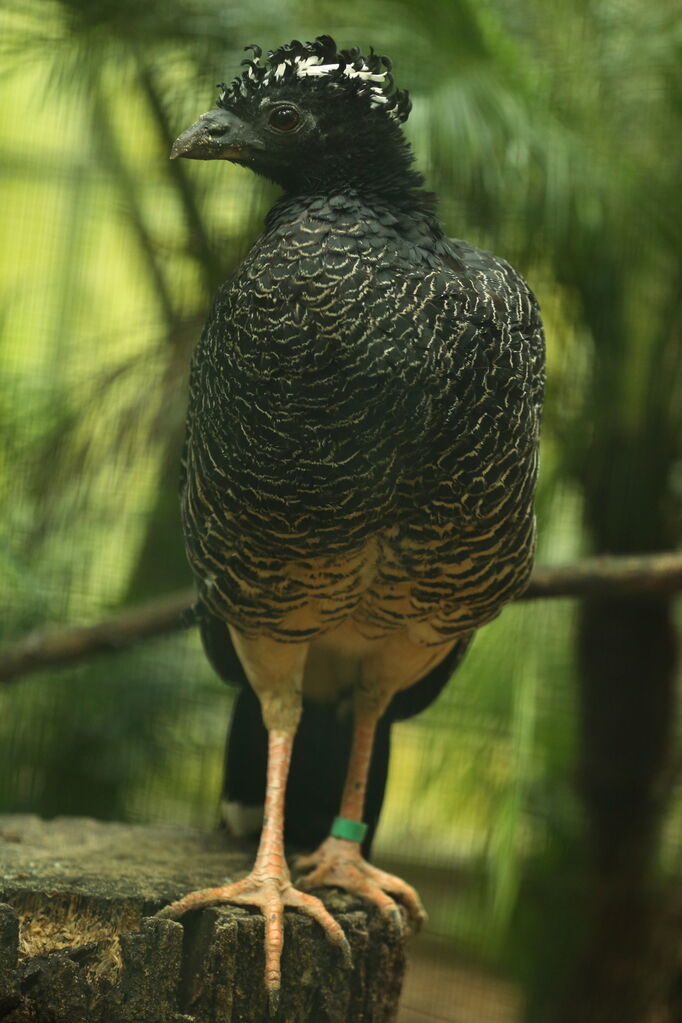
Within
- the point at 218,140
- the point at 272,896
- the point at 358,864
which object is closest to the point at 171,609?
the point at 358,864

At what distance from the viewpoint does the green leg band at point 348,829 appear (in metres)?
2.91

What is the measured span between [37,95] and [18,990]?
3441 mm

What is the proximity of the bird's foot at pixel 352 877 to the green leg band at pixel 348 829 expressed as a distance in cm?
1

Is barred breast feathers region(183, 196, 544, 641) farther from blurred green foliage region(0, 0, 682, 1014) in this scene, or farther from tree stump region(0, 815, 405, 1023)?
blurred green foliage region(0, 0, 682, 1014)

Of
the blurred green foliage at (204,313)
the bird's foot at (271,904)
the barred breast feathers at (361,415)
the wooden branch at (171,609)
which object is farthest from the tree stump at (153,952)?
the blurred green foliage at (204,313)

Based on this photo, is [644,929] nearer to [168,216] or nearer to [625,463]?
[625,463]

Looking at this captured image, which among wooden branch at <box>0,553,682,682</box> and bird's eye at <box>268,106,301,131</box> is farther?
wooden branch at <box>0,553,682,682</box>

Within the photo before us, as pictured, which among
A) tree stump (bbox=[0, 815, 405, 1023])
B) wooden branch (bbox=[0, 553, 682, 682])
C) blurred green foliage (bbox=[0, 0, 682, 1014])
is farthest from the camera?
blurred green foliage (bbox=[0, 0, 682, 1014])

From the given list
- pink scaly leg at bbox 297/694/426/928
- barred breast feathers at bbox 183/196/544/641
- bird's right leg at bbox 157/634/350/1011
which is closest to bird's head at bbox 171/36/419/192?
barred breast feathers at bbox 183/196/544/641

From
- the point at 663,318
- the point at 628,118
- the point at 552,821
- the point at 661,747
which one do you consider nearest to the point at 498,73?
the point at 628,118

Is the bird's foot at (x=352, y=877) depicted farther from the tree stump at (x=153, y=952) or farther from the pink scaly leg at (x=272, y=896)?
the pink scaly leg at (x=272, y=896)

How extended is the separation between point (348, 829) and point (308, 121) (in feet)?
5.97

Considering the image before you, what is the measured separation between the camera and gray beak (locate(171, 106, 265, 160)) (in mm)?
2389

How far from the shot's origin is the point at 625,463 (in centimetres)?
430
